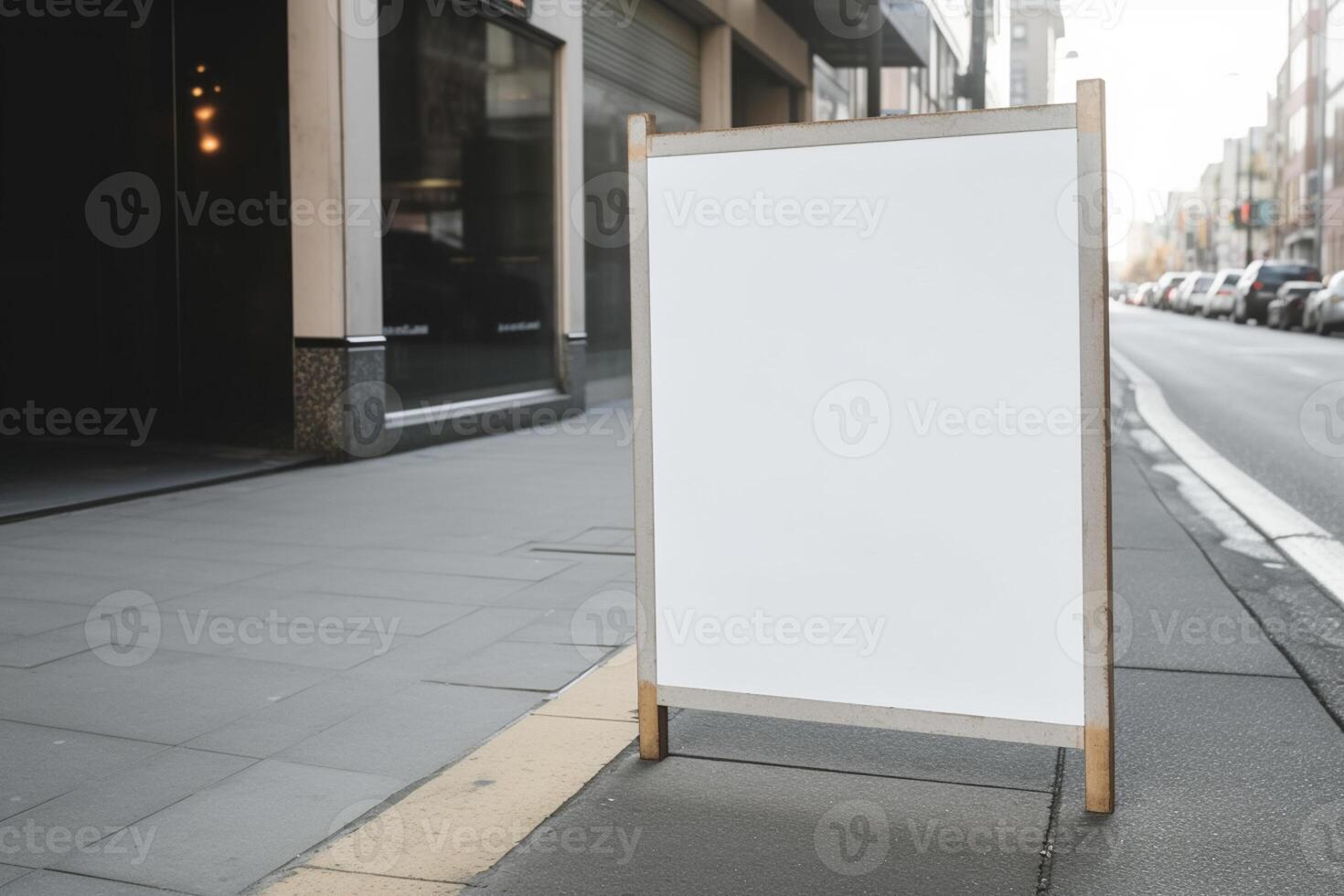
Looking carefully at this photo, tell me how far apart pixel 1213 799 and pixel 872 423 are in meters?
1.24

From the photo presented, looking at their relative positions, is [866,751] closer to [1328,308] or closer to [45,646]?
[45,646]

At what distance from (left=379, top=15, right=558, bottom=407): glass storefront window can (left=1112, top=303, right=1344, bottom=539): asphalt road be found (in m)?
6.56

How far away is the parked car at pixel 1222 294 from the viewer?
46.0m

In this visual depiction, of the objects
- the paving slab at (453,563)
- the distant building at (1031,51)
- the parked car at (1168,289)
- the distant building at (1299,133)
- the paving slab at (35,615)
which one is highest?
the distant building at (1031,51)

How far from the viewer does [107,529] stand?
304 inches

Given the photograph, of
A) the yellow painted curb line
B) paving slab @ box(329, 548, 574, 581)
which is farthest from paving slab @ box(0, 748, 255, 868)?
paving slab @ box(329, 548, 574, 581)

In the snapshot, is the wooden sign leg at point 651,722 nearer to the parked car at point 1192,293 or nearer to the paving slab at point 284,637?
the paving slab at point 284,637

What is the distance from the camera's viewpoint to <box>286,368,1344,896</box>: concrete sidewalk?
9.86 ft

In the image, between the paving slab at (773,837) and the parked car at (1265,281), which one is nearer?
the paving slab at (773,837)

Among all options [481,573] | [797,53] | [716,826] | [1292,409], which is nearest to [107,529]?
[481,573]

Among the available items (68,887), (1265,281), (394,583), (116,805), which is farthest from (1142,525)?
(1265,281)

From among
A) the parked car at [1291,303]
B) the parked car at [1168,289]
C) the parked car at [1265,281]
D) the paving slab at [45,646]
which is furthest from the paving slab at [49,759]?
the parked car at [1168,289]

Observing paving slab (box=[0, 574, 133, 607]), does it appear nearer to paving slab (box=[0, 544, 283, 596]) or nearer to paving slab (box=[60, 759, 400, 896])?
paving slab (box=[0, 544, 283, 596])

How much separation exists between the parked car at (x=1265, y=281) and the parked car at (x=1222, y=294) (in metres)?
4.30
